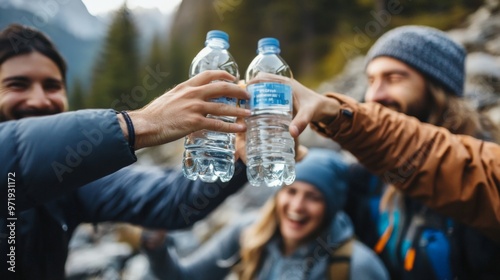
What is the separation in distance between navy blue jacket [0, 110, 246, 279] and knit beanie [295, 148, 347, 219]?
5.70 feet

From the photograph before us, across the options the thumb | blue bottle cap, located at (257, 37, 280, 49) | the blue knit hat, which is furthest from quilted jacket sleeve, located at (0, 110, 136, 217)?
the blue knit hat

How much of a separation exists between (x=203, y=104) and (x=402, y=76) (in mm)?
2971

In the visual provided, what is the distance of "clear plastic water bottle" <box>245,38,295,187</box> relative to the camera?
2.57 metres

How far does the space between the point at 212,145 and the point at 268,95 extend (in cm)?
73

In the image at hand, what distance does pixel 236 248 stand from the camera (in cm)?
547

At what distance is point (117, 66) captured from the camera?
3156 cm

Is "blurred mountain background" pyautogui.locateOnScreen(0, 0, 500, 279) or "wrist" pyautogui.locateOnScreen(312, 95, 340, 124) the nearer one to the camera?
"wrist" pyautogui.locateOnScreen(312, 95, 340, 124)

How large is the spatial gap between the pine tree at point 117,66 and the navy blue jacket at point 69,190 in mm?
24769

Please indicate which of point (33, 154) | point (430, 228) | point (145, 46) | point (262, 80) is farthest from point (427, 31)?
point (145, 46)

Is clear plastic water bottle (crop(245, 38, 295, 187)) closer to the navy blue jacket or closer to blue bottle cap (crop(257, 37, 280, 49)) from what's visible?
blue bottle cap (crop(257, 37, 280, 49))

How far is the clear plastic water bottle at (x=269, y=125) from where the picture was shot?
8.42 ft

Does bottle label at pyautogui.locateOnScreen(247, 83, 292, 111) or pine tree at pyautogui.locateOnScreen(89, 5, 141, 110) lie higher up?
bottle label at pyautogui.locateOnScreen(247, 83, 292, 111)

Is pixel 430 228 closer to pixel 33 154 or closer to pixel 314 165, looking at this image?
pixel 314 165

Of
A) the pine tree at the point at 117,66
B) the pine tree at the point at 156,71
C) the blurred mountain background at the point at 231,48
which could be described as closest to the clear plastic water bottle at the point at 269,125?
the blurred mountain background at the point at 231,48
